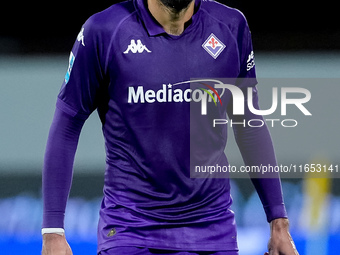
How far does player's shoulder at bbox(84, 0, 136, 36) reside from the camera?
266 cm

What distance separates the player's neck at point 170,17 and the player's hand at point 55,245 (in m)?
0.79

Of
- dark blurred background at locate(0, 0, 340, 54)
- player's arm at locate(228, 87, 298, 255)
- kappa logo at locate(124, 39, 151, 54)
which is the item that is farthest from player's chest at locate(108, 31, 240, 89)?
dark blurred background at locate(0, 0, 340, 54)

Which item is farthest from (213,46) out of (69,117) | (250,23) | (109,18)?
(250,23)

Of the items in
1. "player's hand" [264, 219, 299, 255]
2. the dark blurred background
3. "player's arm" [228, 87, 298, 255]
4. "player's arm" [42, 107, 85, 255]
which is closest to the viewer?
"player's arm" [42, 107, 85, 255]

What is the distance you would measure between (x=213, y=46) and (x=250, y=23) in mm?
3418

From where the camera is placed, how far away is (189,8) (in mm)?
2723

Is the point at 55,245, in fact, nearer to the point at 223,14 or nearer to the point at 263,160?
the point at 263,160

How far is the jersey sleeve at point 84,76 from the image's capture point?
2.63 meters

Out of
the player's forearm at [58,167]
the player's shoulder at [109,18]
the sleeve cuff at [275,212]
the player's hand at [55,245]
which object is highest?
the player's shoulder at [109,18]

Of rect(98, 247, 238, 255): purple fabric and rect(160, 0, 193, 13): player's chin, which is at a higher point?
rect(160, 0, 193, 13): player's chin

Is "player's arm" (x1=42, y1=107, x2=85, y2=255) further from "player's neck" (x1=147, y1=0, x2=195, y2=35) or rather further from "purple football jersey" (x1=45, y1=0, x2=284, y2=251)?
"player's neck" (x1=147, y1=0, x2=195, y2=35)

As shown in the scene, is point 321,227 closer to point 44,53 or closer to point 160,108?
point 44,53

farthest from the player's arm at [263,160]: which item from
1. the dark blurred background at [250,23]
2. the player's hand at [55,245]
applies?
the dark blurred background at [250,23]

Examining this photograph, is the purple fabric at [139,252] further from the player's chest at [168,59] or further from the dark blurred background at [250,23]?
the dark blurred background at [250,23]
